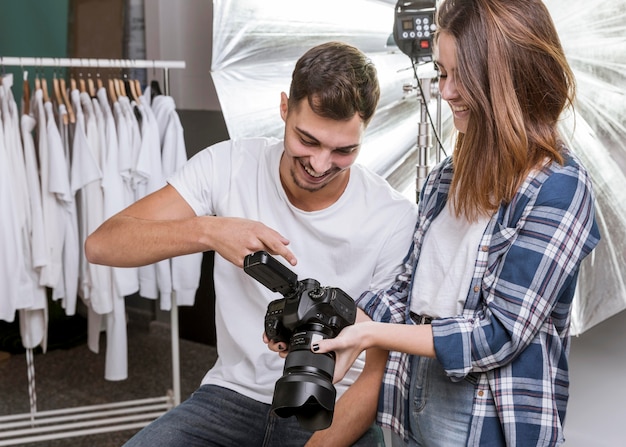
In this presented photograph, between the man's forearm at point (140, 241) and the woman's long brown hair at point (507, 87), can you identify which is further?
the man's forearm at point (140, 241)

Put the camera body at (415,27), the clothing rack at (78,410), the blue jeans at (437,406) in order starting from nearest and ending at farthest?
the blue jeans at (437,406)
the camera body at (415,27)
the clothing rack at (78,410)

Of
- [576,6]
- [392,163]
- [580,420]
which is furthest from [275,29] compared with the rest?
[580,420]

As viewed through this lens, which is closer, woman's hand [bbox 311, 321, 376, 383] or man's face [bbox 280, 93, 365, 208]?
woman's hand [bbox 311, 321, 376, 383]

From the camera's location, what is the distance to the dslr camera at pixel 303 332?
1074mm

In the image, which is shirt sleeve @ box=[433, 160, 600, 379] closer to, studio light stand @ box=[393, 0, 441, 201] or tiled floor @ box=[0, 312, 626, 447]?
studio light stand @ box=[393, 0, 441, 201]

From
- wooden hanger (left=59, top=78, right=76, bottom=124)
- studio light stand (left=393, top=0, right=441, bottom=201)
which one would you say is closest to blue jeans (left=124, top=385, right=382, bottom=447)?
studio light stand (left=393, top=0, right=441, bottom=201)

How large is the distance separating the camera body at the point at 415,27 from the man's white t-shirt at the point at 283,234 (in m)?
0.29

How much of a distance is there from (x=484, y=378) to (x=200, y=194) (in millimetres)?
765

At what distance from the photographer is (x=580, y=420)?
1986 mm

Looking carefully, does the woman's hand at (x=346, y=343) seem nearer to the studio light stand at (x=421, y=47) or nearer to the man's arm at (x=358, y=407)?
the man's arm at (x=358, y=407)

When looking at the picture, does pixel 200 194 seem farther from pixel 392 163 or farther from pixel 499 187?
pixel 499 187

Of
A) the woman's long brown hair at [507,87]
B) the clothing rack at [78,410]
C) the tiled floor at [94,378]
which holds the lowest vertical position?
the tiled floor at [94,378]

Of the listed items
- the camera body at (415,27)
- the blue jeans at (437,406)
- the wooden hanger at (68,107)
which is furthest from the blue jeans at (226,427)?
the wooden hanger at (68,107)

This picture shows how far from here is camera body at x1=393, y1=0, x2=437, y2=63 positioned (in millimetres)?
1630
